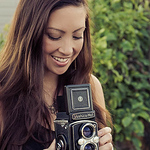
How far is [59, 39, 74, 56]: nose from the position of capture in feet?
6.56

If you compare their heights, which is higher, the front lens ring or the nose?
the nose

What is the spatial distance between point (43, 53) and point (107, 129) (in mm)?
536

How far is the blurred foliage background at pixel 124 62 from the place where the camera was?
3898mm

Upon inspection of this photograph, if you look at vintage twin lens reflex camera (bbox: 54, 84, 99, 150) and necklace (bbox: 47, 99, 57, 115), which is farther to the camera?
necklace (bbox: 47, 99, 57, 115)

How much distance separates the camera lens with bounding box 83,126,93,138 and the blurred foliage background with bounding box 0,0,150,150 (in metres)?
1.97

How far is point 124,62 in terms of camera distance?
4.12 meters

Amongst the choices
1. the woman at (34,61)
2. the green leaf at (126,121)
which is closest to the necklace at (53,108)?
the woman at (34,61)

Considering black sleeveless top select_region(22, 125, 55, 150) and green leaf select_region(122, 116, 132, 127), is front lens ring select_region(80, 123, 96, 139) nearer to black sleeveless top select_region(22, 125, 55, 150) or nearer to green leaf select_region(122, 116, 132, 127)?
black sleeveless top select_region(22, 125, 55, 150)

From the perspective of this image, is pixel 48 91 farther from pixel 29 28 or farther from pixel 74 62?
pixel 29 28

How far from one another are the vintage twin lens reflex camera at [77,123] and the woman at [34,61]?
11 cm

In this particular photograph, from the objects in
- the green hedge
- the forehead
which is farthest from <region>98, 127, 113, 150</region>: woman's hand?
the green hedge

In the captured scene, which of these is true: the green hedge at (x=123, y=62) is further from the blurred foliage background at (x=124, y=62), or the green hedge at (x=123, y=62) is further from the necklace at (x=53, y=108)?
the necklace at (x=53, y=108)

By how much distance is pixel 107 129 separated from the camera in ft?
6.25

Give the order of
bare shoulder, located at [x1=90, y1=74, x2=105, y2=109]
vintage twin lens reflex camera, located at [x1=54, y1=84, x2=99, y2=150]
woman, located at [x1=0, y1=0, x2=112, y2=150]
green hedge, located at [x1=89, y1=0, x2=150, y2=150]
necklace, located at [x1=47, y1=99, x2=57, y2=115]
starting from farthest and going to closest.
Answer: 1. green hedge, located at [x1=89, y1=0, x2=150, y2=150]
2. bare shoulder, located at [x1=90, y1=74, x2=105, y2=109]
3. necklace, located at [x1=47, y1=99, x2=57, y2=115]
4. woman, located at [x1=0, y1=0, x2=112, y2=150]
5. vintage twin lens reflex camera, located at [x1=54, y1=84, x2=99, y2=150]
